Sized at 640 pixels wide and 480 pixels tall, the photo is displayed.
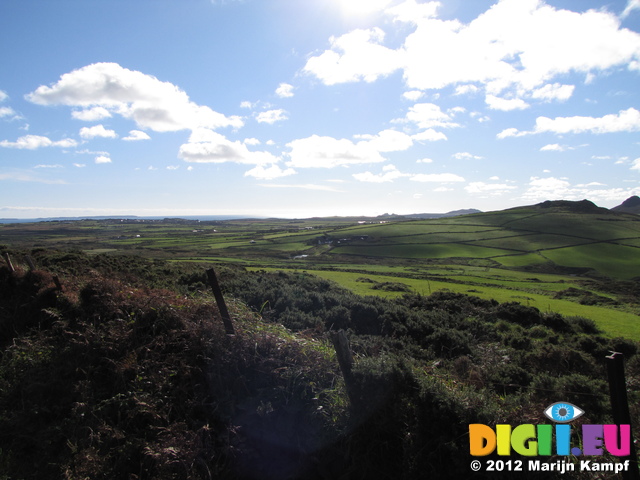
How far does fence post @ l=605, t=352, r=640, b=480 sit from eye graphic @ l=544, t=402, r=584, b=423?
951mm

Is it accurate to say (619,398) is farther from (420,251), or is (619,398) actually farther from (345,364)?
(420,251)

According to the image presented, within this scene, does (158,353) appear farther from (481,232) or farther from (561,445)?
(481,232)

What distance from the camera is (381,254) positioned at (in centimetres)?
6575

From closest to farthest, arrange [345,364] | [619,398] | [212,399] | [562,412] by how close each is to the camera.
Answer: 1. [619,398]
2. [562,412]
3. [345,364]
4. [212,399]

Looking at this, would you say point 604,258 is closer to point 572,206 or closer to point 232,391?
point 572,206

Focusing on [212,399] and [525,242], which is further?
[525,242]

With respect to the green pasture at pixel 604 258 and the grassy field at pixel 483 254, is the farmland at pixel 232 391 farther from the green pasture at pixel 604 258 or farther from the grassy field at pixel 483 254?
the green pasture at pixel 604 258

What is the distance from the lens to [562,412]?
4.66 m

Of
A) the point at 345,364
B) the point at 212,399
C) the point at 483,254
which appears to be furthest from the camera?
the point at 483,254

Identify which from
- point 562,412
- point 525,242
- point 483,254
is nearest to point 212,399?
point 562,412

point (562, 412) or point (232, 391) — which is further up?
point (562, 412)

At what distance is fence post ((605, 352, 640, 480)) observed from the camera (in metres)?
3.41

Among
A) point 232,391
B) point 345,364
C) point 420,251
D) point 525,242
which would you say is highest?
point 345,364

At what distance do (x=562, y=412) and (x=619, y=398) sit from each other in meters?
1.39
